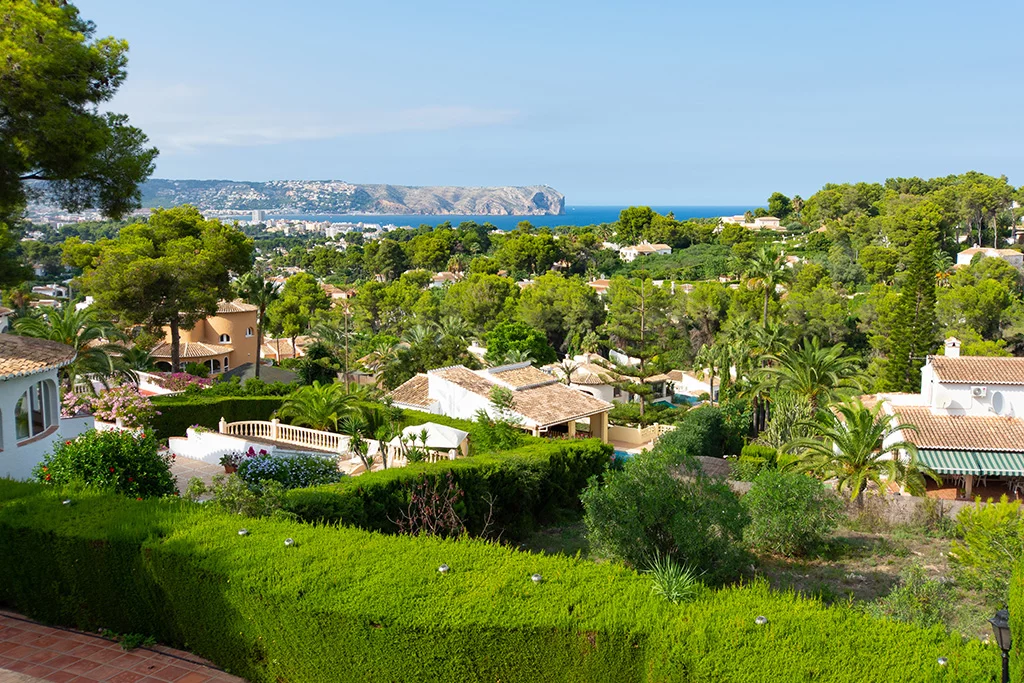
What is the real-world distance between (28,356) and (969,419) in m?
25.4

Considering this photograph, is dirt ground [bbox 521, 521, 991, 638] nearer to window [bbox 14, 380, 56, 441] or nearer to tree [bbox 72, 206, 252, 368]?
window [bbox 14, 380, 56, 441]

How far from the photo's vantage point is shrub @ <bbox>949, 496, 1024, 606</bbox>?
36.0 feet

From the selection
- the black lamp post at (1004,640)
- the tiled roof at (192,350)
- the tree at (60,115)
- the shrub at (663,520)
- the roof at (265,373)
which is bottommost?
the roof at (265,373)

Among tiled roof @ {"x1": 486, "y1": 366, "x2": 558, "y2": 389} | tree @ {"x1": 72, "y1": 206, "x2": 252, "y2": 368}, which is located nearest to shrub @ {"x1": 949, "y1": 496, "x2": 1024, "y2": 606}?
tiled roof @ {"x1": 486, "y1": 366, "x2": 558, "y2": 389}

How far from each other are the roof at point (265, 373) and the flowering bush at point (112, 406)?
73.9 feet

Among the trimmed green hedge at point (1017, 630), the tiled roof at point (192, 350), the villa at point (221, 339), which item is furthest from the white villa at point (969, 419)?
the tiled roof at point (192, 350)

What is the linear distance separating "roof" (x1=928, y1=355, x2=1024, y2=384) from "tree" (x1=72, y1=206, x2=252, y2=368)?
28538mm

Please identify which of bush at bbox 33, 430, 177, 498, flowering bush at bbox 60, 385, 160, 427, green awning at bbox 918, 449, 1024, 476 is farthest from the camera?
green awning at bbox 918, 449, 1024, 476

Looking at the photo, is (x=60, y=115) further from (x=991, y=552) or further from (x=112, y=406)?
(x=991, y=552)

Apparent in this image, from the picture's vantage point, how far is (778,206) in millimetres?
153000

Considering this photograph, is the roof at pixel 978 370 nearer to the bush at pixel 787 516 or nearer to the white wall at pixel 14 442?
the bush at pixel 787 516

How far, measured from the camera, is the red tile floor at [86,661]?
20.6 ft

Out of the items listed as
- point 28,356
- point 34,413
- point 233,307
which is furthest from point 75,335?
point 233,307

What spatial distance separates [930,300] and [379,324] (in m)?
42.6
